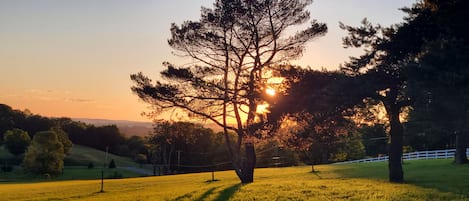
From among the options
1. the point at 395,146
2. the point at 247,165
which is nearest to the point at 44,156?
the point at 247,165

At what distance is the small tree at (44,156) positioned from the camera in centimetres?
6141

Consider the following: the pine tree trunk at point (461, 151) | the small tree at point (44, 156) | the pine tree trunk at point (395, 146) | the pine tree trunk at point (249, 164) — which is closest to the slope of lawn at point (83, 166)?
the small tree at point (44, 156)

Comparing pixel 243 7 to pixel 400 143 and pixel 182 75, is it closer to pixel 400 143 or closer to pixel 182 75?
pixel 182 75

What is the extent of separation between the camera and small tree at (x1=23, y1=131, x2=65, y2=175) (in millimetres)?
61406

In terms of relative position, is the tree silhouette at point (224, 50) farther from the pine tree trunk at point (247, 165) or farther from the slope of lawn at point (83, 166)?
the slope of lawn at point (83, 166)

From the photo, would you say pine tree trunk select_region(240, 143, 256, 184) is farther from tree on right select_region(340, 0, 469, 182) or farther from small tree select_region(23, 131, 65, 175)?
small tree select_region(23, 131, 65, 175)

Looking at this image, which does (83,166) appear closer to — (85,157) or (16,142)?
(85,157)

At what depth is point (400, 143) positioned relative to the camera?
67.4ft

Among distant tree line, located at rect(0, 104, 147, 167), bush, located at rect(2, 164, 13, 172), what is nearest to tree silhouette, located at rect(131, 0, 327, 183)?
bush, located at rect(2, 164, 13, 172)

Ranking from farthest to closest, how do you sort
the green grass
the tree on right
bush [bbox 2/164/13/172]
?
the green grass → bush [bbox 2/164/13/172] → the tree on right

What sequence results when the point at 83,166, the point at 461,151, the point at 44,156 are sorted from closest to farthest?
the point at 461,151
the point at 44,156
the point at 83,166

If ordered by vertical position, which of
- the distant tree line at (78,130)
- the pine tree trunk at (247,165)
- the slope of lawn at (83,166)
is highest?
the distant tree line at (78,130)

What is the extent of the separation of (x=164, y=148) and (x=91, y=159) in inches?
777

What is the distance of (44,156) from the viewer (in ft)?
201
